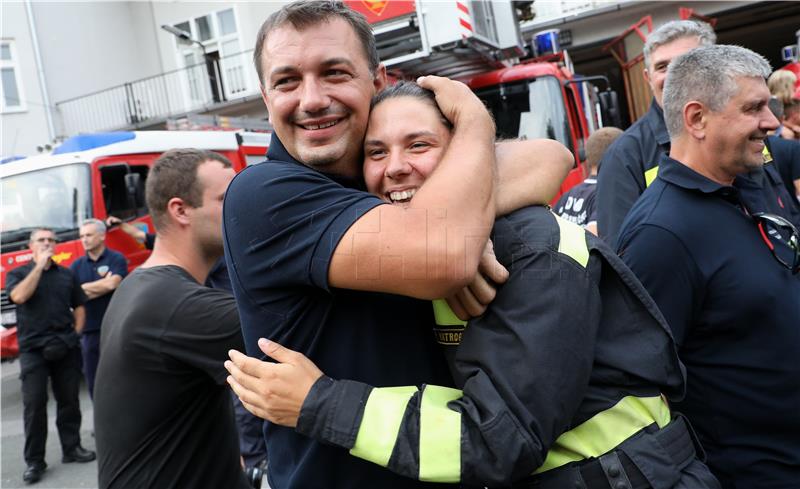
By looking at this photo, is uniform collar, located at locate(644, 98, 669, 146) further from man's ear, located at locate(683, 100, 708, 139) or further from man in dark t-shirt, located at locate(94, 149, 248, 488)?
man in dark t-shirt, located at locate(94, 149, 248, 488)

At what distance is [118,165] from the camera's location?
8469 mm

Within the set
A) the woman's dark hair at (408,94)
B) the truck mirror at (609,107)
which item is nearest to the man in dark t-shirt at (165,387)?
the woman's dark hair at (408,94)

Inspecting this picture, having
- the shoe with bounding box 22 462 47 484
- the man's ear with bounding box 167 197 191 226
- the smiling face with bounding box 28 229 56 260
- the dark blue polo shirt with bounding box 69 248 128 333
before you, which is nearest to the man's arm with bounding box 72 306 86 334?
the dark blue polo shirt with bounding box 69 248 128 333

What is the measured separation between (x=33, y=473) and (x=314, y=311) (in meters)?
5.46

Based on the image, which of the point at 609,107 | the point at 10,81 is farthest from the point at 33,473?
the point at 10,81

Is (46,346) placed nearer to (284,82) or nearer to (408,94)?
(284,82)

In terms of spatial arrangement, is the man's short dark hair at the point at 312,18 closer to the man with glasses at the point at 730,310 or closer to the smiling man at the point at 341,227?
the smiling man at the point at 341,227

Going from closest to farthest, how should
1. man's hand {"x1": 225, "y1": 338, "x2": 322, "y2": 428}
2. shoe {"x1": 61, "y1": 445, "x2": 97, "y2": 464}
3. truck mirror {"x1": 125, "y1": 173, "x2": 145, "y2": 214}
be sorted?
man's hand {"x1": 225, "y1": 338, "x2": 322, "y2": 428}, shoe {"x1": 61, "y1": 445, "x2": 97, "y2": 464}, truck mirror {"x1": 125, "y1": 173, "x2": 145, "y2": 214}

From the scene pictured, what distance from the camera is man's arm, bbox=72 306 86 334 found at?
6618 millimetres

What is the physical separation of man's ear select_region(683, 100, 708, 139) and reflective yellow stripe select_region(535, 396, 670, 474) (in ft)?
4.32

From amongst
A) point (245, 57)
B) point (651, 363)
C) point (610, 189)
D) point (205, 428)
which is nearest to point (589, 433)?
point (651, 363)

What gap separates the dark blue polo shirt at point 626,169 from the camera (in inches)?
126

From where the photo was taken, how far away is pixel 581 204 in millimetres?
4992

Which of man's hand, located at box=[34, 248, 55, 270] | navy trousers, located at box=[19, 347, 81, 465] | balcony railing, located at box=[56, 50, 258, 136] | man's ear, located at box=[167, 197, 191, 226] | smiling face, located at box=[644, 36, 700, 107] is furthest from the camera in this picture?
balcony railing, located at box=[56, 50, 258, 136]
